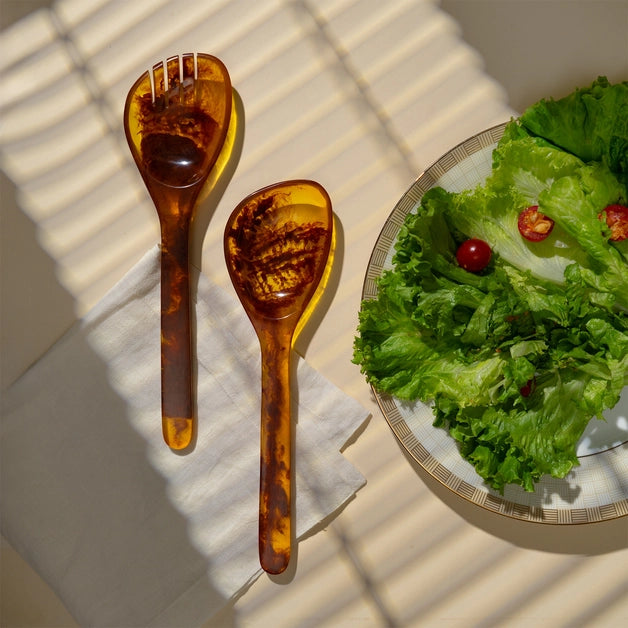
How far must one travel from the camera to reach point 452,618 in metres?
1.21

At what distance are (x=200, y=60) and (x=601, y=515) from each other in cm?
102

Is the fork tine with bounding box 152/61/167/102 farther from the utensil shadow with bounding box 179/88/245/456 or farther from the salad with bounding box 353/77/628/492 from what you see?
the salad with bounding box 353/77/628/492

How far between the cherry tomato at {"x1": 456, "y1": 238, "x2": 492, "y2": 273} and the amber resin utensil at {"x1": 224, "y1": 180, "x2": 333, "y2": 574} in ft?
0.78

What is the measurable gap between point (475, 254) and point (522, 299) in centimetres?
10

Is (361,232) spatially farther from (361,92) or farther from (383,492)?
(383,492)

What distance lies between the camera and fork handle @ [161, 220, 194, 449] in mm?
1207

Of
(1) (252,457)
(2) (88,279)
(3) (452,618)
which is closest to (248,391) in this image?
(1) (252,457)

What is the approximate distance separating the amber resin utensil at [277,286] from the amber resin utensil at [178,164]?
3.8 inches

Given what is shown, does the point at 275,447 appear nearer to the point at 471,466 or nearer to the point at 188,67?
the point at 471,466

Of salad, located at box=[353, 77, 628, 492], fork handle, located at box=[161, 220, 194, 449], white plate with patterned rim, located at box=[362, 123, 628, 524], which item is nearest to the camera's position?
salad, located at box=[353, 77, 628, 492]

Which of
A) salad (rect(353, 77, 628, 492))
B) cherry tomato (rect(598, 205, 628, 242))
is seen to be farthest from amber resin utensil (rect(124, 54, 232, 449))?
cherry tomato (rect(598, 205, 628, 242))

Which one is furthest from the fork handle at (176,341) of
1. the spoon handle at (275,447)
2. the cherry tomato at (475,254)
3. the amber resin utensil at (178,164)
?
the cherry tomato at (475,254)

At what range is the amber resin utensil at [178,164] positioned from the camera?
1.21 m

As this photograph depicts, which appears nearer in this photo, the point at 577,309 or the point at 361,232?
the point at 577,309
